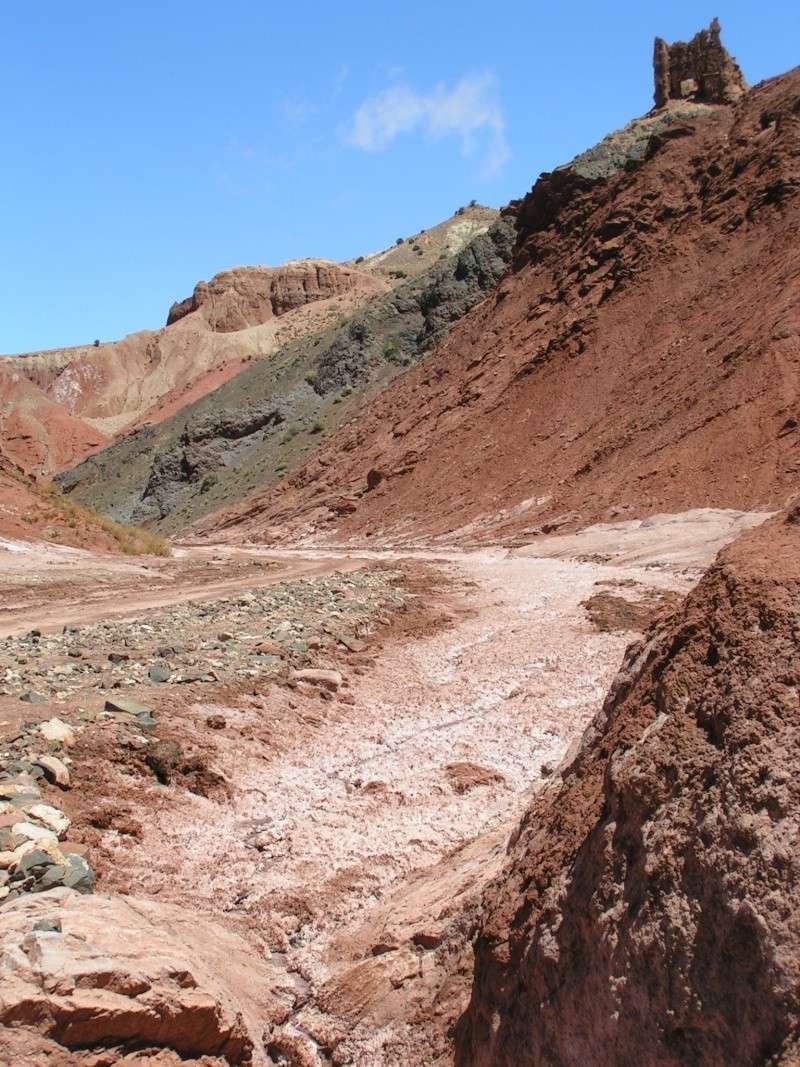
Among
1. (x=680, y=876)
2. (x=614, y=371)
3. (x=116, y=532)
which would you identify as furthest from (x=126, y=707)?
(x=614, y=371)

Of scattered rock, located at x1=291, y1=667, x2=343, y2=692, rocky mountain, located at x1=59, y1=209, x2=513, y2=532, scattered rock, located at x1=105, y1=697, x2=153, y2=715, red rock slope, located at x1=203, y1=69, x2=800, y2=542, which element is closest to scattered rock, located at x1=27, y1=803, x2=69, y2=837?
scattered rock, located at x1=105, y1=697, x2=153, y2=715

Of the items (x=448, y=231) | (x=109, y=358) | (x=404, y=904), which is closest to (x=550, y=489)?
(x=404, y=904)

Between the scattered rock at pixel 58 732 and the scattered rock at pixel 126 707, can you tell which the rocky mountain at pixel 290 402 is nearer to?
the scattered rock at pixel 126 707

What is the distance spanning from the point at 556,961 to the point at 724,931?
70 cm

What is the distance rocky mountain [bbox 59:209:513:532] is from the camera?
170 ft

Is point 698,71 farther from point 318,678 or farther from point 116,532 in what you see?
point 318,678

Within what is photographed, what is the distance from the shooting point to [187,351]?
92.5m

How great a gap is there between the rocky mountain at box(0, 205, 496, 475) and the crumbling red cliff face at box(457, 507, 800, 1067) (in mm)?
74668

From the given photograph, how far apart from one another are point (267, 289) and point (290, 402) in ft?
129

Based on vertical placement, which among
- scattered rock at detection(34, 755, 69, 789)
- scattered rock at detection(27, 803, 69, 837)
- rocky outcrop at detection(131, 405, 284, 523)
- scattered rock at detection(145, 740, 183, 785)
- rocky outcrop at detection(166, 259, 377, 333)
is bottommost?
scattered rock at detection(145, 740, 183, 785)

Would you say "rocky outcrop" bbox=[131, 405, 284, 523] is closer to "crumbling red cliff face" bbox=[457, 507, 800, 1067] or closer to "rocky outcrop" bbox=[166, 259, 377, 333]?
"rocky outcrop" bbox=[166, 259, 377, 333]

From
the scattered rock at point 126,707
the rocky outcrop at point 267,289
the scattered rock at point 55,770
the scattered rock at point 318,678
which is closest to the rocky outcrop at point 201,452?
the rocky outcrop at point 267,289

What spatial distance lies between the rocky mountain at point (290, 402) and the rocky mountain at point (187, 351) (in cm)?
1296

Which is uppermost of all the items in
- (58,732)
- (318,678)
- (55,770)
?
(58,732)
